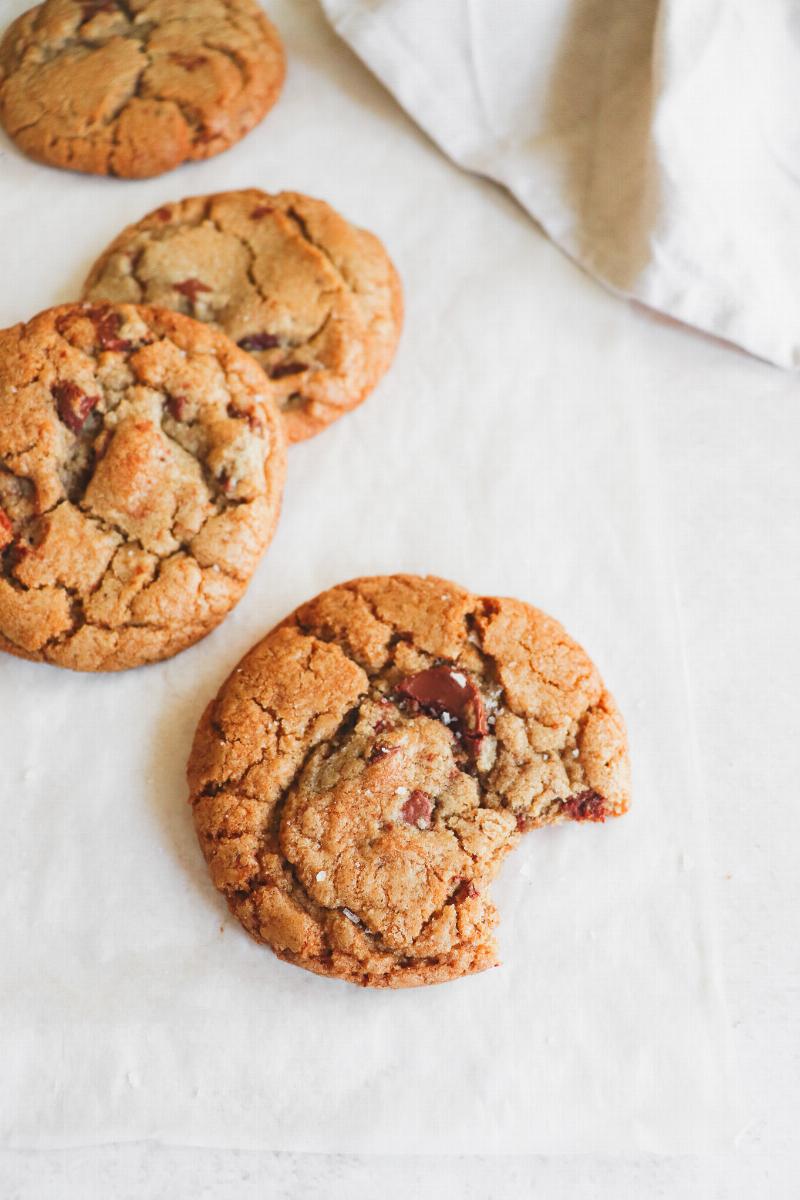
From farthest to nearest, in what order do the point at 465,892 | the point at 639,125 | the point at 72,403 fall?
the point at 639,125 → the point at 72,403 → the point at 465,892

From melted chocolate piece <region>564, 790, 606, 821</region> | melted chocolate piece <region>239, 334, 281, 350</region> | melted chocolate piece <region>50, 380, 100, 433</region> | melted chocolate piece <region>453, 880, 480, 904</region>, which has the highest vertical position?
melted chocolate piece <region>50, 380, 100, 433</region>

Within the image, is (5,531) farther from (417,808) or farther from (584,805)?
(584,805)

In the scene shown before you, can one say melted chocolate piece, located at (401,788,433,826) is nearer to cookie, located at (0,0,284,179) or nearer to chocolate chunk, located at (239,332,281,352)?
chocolate chunk, located at (239,332,281,352)

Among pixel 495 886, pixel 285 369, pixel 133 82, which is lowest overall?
pixel 495 886

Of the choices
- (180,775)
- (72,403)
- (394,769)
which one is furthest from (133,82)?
(394,769)

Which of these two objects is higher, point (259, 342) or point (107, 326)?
point (107, 326)

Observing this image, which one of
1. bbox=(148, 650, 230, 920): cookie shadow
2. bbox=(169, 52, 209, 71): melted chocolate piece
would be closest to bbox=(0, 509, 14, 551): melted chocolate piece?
bbox=(148, 650, 230, 920): cookie shadow

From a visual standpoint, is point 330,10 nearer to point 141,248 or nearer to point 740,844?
point 141,248
